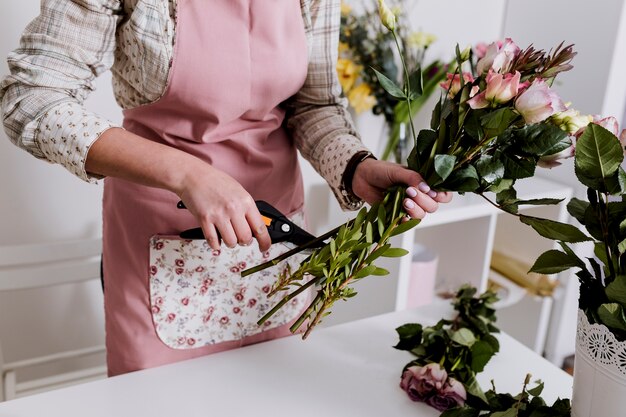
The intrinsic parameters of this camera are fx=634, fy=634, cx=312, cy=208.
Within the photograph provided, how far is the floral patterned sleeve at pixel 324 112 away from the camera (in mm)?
1003

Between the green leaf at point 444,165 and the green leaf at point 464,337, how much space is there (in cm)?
32

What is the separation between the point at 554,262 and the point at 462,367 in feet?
Answer: 0.85

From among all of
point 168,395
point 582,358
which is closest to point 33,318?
point 168,395

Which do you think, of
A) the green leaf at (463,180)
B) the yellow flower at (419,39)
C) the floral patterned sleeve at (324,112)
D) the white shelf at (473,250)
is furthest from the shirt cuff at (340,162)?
the yellow flower at (419,39)

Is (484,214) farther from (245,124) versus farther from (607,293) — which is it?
(607,293)

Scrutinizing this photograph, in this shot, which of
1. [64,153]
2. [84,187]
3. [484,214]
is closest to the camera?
[64,153]

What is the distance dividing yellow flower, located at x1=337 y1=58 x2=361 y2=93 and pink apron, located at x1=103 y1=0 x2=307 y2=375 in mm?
595

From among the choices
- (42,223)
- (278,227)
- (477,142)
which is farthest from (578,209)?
(42,223)

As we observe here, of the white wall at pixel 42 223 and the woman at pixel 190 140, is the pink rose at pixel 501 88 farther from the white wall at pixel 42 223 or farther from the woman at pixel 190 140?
the white wall at pixel 42 223

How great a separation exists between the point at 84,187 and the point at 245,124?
0.70m

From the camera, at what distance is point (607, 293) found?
0.68 m

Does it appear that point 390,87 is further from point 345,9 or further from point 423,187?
point 345,9

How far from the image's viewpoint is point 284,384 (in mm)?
896

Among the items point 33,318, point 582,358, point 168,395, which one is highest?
point 582,358
